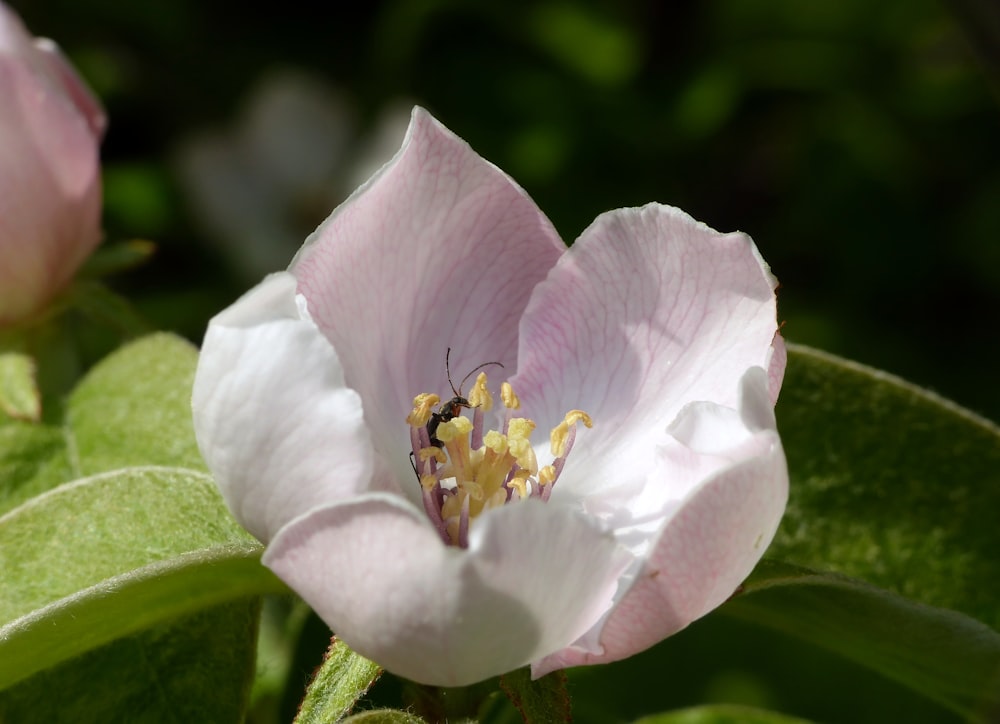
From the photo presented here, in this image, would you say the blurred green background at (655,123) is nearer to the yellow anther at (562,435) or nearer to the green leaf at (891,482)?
the green leaf at (891,482)

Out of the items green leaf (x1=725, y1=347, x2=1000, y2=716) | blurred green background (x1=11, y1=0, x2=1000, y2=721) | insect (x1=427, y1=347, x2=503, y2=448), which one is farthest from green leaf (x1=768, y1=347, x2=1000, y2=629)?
blurred green background (x1=11, y1=0, x2=1000, y2=721)

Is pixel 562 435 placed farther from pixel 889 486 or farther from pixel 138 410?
pixel 138 410

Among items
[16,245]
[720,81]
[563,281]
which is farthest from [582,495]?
[720,81]

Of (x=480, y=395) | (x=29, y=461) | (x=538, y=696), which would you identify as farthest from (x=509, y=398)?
(x=29, y=461)

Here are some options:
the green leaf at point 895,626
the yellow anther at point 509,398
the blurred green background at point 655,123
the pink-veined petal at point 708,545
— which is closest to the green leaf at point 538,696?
the pink-veined petal at point 708,545

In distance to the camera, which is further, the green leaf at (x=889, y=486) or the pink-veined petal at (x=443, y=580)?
the green leaf at (x=889, y=486)
